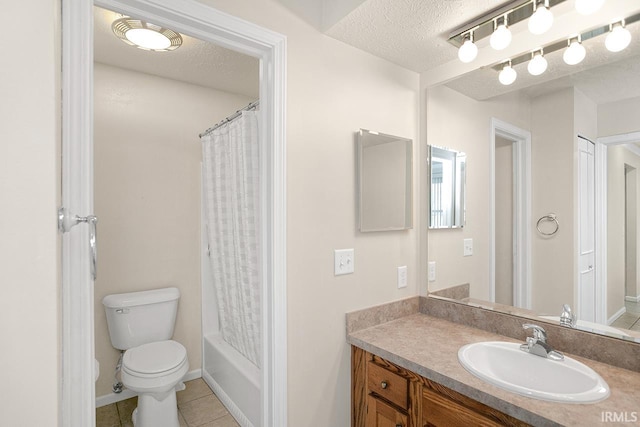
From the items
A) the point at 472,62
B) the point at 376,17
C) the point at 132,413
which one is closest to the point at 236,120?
the point at 376,17

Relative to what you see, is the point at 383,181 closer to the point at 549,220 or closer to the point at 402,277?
the point at 402,277

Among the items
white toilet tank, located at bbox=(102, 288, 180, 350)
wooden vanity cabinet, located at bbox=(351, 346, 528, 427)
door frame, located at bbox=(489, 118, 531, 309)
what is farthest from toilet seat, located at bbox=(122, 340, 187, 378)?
door frame, located at bbox=(489, 118, 531, 309)

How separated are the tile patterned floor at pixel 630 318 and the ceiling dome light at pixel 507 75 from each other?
104 centimetres

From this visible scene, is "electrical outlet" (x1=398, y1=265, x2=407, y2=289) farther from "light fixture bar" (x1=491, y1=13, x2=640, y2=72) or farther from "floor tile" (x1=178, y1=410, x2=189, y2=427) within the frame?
"floor tile" (x1=178, y1=410, x2=189, y2=427)

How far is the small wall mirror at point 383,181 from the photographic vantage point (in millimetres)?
1577

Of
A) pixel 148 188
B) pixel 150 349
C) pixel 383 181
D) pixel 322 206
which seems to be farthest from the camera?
pixel 148 188

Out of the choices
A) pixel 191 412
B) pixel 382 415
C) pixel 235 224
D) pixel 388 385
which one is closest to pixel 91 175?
pixel 235 224

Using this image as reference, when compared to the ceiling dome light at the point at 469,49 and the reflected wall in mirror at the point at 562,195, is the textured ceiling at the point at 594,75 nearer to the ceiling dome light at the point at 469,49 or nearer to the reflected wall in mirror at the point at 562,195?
the reflected wall in mirror at the point at 562,195

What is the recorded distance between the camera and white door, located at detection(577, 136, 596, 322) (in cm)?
127

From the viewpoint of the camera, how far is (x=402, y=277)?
1.77 m

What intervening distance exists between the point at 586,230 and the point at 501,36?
89 cm

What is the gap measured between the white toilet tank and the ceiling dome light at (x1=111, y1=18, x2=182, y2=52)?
5.51 ft

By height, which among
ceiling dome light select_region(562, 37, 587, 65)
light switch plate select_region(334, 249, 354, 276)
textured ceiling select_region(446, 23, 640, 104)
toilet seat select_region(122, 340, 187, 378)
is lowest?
toilet seat select_region(122, 340, 187, 378)

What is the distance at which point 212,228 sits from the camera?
2463mm
